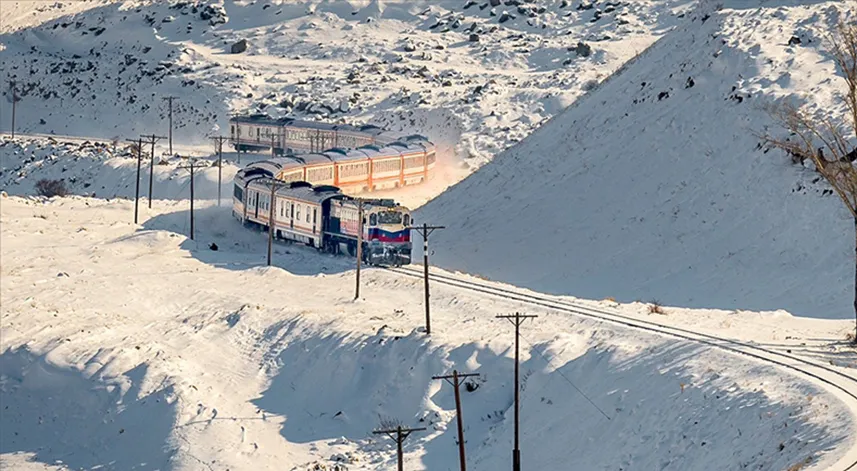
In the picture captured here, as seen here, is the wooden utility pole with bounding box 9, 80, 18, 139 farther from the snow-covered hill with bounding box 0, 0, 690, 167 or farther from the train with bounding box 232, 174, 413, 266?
the train with bounding box 232, 174, 413, 266

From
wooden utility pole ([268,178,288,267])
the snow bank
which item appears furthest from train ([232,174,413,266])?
the snow bank

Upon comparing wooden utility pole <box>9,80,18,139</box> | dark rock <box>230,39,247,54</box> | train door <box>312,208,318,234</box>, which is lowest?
train door <box>312,208,318,234</box>

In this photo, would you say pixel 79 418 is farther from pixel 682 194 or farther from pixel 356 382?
pixel 682 194

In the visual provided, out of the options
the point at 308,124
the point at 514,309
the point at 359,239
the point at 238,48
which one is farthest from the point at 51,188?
the point at 514,309

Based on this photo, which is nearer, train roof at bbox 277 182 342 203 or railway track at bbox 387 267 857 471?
railway track at bbox 387 267 857 471

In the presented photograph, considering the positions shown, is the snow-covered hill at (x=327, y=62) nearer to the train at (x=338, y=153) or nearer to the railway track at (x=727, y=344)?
the train at (x=338, y=153)

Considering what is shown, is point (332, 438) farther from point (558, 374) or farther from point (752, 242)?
point (752, 242)
